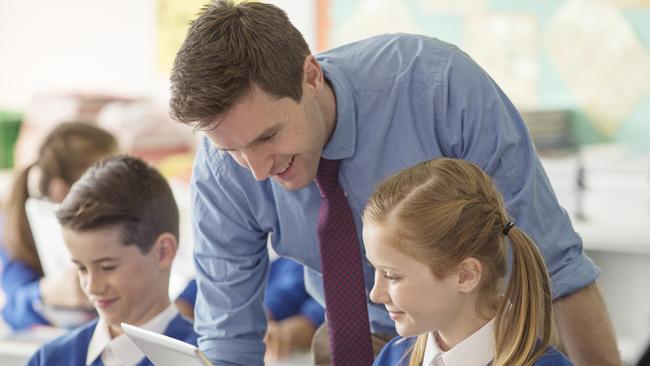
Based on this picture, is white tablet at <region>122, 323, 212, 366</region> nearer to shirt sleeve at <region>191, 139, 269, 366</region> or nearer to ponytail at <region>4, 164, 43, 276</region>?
shirt sleeve at <region>191, 139, 269, 366</region>

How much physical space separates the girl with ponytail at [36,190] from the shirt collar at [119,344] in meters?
0.66

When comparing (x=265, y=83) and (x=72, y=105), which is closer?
(x=265, y=83)

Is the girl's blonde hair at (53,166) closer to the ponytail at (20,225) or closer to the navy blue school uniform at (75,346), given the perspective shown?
the ponytail at (20,225)

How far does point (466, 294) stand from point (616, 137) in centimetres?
184

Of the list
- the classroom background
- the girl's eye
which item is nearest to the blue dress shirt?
the girl's eye

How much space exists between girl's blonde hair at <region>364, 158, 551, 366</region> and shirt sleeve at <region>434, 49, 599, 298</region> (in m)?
0.10

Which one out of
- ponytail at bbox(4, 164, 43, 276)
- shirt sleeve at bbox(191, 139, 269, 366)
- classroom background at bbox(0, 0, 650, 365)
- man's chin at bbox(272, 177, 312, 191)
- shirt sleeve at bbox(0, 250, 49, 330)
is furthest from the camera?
classroom background at bbox(0, 0, 650, 365)

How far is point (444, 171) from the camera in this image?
140 cm

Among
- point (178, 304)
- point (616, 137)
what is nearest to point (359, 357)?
point (178, 304)

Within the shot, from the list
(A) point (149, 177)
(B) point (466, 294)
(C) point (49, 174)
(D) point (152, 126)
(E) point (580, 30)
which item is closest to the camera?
(B) point (466, 294)

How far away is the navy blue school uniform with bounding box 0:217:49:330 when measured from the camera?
257 cm

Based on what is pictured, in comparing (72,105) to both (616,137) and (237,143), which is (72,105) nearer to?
(616,137)

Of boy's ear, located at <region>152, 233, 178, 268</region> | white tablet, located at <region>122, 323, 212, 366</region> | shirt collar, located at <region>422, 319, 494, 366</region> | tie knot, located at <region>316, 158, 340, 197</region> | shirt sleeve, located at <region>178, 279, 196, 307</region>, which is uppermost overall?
tie knot, located at <region>316, 158, 340, 197</region>

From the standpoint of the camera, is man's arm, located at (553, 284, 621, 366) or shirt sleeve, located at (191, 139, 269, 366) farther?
shirt sleeve, located at (191, 139, 269, 366)
